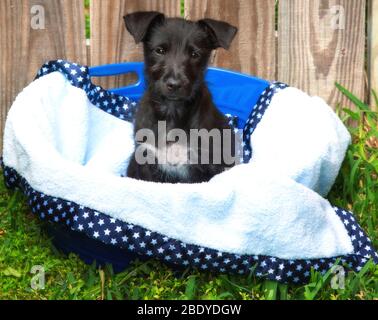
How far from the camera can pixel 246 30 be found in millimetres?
5297

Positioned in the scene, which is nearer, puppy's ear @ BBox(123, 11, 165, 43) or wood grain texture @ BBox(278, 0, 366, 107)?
puppy's ear @ BBox(123, 11, 165, 43)

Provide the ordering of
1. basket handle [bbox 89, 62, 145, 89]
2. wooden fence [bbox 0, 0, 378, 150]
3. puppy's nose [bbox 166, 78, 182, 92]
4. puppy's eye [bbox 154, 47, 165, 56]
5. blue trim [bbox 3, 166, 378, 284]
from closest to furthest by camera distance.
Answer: blue trim [bbox 3, 166, 378, 284] < puppy's nose [bbox 166, 78, 182, 92] < puppy's eye [bbox 154, 47, 165, 56] < basket handle [bbox 89, 62, 145, 89] < wooden fence [bbox 0, 0, 378, 150]

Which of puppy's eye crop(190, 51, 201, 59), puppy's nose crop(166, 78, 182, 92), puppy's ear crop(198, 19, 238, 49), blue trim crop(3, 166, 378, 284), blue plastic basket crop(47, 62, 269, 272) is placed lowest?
blue trim crop(3, 166, 378, 284)

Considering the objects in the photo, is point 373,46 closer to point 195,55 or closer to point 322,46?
point 322,46

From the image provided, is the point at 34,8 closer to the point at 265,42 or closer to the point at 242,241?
the point at 265,42

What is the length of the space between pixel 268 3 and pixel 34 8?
69.5 inches

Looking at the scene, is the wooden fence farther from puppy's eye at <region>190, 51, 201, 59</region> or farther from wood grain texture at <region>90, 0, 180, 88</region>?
puppy's eye at <region>190, 51, 201, 59</region>

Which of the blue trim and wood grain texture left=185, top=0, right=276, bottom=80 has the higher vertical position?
wood grain texture left=185, top=0, right=276, bottom=80

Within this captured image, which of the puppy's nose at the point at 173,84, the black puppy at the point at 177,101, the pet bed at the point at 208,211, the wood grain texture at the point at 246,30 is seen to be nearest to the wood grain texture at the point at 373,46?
the wood grain texture at the point at 246,30

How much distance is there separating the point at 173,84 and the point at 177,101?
282 millimetres

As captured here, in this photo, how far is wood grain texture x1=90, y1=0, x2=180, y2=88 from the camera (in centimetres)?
519

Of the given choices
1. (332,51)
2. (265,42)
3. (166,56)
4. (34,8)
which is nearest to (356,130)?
(332,51)

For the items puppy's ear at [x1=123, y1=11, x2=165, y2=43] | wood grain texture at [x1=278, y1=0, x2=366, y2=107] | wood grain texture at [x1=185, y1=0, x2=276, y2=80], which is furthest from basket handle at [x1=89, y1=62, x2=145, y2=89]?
wood grain texture at [x1=278, y1=0, x2=366, y2=107]

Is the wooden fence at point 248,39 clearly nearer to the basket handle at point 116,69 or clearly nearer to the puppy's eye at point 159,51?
the basket handle at point 116,69
